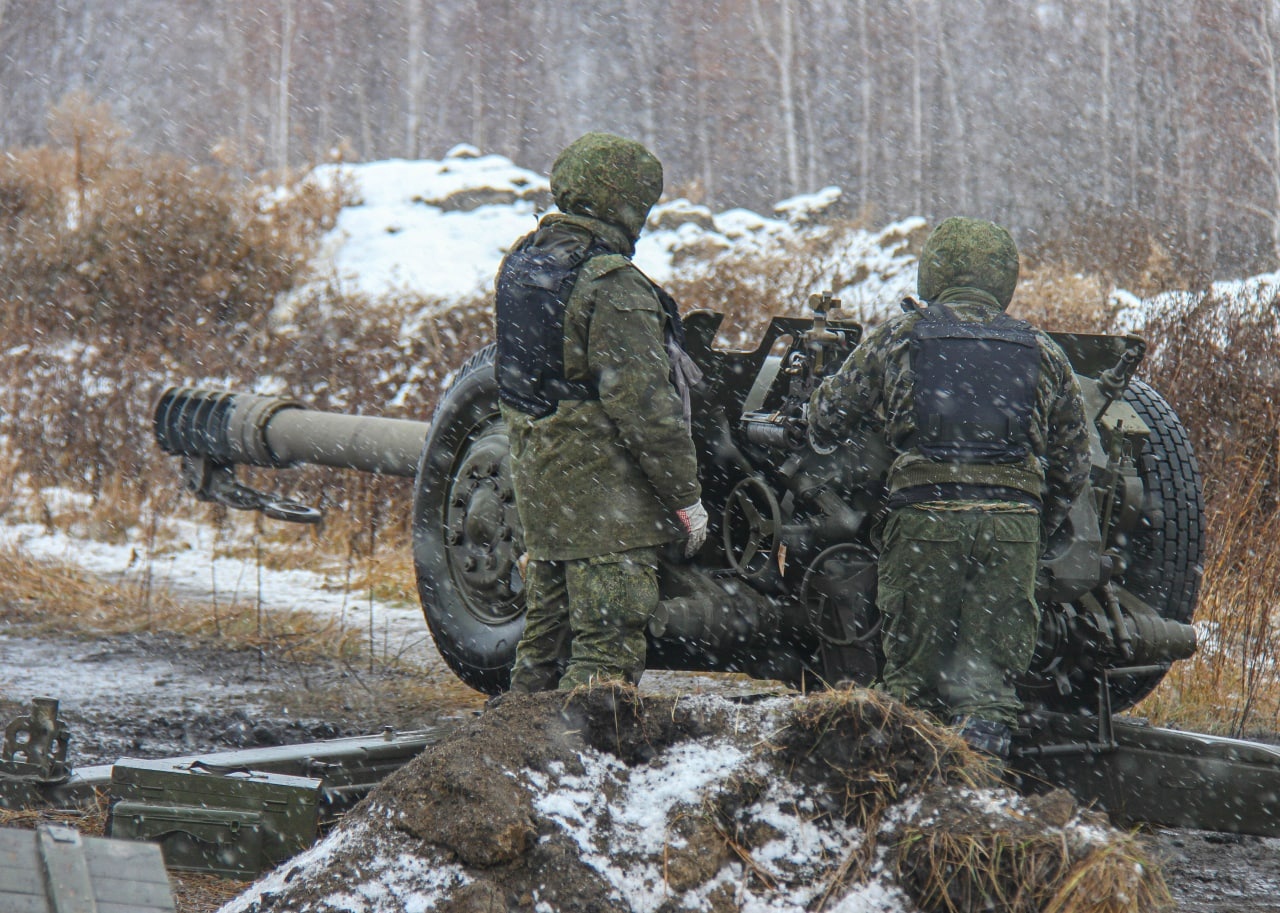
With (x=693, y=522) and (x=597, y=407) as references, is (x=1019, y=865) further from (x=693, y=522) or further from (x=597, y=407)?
(x=597, y=407)

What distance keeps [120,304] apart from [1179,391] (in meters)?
8.95

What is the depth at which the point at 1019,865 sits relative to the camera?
2.26 meters

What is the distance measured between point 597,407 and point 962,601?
46.0 inches

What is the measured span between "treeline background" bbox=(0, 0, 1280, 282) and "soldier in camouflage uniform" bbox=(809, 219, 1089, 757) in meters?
12.0

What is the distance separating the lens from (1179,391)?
744 centimetres

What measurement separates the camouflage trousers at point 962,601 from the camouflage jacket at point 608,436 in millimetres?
628

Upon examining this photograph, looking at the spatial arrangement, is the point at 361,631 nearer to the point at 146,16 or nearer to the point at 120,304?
the point at 120,304

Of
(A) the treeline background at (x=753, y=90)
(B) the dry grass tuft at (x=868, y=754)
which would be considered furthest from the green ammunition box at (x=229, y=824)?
(A) the treeline background at (x=753, y=90)

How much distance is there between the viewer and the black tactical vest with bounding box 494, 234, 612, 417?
3.57 m

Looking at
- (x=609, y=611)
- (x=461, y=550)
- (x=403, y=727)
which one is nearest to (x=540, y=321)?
(x=609, y=611)

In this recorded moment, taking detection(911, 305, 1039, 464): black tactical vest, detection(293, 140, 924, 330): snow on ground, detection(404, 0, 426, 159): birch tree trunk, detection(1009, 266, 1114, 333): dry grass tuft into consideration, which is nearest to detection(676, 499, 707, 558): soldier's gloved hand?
detection(911, 305, 1039, 464): black tactical vest

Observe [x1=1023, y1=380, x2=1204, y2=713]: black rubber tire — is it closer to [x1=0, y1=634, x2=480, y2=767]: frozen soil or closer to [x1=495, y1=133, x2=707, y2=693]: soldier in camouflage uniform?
[x1=495, y1=133, x2=707, y2=693]: soldier in camouflage uniform

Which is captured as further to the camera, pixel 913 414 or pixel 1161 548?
pixel 1161 548

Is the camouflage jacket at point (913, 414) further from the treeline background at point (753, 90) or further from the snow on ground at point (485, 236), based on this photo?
the treeline background at point (753, 90)
